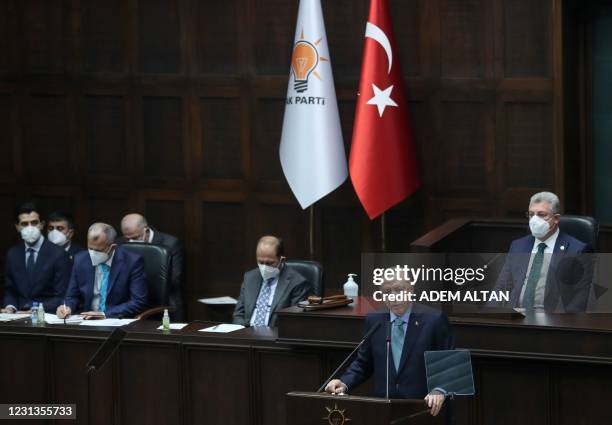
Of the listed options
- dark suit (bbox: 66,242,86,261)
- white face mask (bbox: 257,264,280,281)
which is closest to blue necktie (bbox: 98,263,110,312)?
white face mask (bbox: 257,264,280,281)

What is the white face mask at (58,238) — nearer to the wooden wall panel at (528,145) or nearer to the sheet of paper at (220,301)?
the sheet of paper at (220,301)

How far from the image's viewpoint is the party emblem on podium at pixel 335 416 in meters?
5.46

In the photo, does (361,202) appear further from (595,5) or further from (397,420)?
(397,420)

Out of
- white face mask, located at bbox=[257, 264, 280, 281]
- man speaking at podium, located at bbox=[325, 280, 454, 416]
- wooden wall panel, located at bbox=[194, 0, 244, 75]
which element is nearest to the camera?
man speaking at podium, located at bbox=[325, 280, 454, 416]

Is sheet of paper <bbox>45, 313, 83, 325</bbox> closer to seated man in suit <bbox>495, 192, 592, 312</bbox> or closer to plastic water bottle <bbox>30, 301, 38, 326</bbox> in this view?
plastic water bottle <bbox>30, 301, 38, 326</bbox>

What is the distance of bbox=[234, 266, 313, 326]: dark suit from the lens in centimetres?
800

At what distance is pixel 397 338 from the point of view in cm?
617

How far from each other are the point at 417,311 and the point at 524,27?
387 centimetres

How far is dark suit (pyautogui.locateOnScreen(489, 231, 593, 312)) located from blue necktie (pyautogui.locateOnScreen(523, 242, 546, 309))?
38 millimetres

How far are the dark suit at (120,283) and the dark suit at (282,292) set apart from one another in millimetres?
722

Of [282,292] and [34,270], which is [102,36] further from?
[282,292]

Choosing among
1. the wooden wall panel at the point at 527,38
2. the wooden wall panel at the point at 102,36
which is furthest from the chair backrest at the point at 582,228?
the wooden wall panel at the point at 102,36

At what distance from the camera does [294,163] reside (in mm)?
9766

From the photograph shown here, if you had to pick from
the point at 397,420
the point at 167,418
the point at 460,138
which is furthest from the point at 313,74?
the point at 397,420
